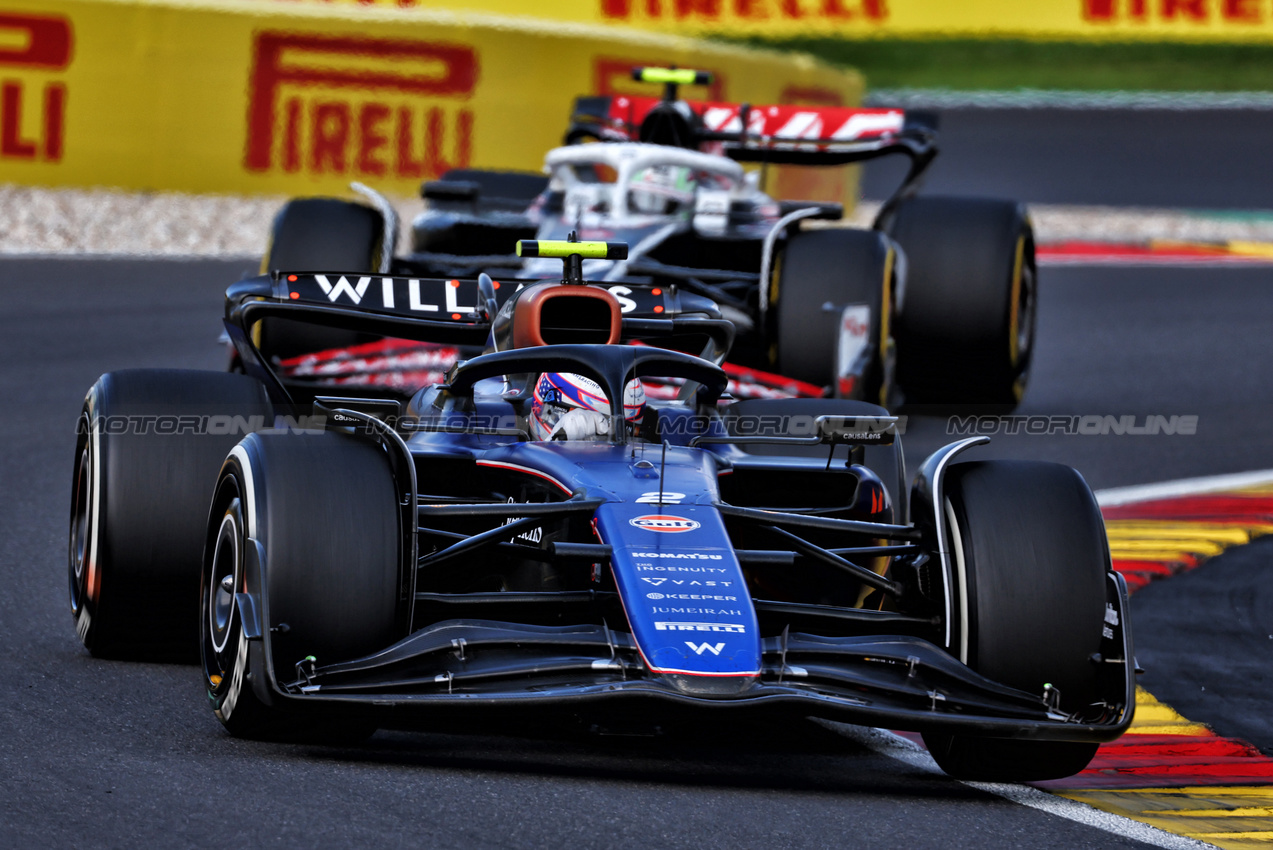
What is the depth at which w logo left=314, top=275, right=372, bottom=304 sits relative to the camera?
6957 mm

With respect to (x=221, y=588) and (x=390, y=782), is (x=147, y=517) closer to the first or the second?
(x=221, y=588)

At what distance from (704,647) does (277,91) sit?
1227 centimetres

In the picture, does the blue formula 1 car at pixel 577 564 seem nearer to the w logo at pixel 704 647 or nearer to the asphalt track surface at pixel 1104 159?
the w logo at pixel 704 647

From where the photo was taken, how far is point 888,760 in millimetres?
5285

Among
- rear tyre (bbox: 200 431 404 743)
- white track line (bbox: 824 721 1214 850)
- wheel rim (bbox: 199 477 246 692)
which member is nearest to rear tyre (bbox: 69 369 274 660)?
wheel rim (bbox: 199 477 246 692)

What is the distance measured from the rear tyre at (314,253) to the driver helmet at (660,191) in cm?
168

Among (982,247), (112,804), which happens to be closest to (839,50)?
(982,247)

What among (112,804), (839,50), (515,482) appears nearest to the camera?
(112,804)

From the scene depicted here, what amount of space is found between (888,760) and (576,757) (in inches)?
35.3

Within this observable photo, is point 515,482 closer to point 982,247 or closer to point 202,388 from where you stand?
point 202,388

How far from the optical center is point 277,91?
52.6ft

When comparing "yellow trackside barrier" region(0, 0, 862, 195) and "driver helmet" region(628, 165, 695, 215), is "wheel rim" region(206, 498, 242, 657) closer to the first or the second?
"driver helmet" region(628, 165, 695, 215)

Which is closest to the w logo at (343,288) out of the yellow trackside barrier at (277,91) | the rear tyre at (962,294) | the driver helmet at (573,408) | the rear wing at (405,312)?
the rear wing at (405,312)

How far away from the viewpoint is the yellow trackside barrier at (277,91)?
15195 millimetres
